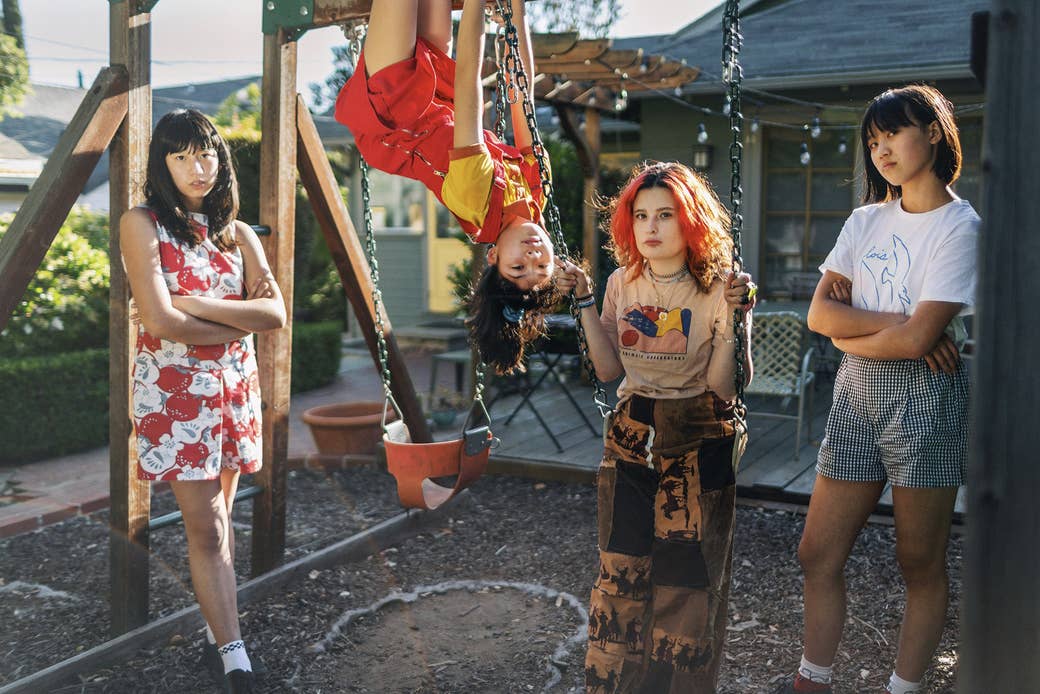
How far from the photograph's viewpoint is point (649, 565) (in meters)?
2.31

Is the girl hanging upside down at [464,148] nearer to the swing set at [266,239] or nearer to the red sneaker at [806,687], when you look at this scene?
the swing set at [266,239]

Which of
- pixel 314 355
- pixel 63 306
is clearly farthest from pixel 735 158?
pixel 314 355

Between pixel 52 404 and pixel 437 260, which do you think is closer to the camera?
pixel 52 404

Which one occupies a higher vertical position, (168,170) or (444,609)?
(168,170)

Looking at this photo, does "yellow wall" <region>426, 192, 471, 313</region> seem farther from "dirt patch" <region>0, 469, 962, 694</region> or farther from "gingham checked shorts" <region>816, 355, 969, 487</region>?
"gingham checked shorts" <region>816, 355, 969, 487</region>

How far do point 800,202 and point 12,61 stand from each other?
20.0 ft

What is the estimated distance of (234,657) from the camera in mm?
2836

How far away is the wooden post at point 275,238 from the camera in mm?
3580

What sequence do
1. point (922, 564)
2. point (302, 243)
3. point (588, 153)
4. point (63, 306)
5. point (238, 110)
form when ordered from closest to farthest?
point (922, 564) → point (63, 306) → point (588, 153) → point (302, 243) → point (238, 110)

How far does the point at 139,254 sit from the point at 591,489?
9.80 ft

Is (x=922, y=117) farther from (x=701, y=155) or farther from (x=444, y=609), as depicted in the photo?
(x=701, y=155)

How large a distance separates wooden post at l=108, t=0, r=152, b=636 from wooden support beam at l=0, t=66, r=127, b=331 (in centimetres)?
7

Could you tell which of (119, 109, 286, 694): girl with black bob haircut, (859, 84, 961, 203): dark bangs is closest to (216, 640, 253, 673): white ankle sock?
(119, 109, 286, 694): girl with black bob haircut

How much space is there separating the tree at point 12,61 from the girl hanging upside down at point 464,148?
4095mm
